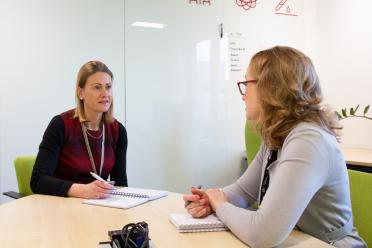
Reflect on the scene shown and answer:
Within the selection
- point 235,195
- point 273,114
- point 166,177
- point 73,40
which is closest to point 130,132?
point 166,177

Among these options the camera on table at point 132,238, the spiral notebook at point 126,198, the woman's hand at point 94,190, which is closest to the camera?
the camera on table at point 132,238

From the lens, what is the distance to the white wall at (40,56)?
277 cm

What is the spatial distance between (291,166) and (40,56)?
2.30 meters

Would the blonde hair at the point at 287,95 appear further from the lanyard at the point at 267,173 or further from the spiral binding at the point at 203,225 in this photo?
the spiral binding at the point at 203,225

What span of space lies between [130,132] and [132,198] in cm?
151

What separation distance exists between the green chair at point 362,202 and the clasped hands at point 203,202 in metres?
0.53

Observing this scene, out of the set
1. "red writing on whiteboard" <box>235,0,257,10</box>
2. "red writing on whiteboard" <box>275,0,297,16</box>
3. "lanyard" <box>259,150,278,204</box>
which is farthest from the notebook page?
"red writing on whiteboard" <box>275,0,297,16</box>

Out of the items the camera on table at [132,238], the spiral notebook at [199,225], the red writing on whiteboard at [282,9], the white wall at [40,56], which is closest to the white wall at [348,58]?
the red writing on whiteboard at [282,9]

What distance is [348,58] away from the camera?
12.0 ft

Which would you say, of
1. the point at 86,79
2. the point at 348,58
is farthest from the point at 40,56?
the point at 348,58

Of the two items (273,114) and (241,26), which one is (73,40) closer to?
(241,26)

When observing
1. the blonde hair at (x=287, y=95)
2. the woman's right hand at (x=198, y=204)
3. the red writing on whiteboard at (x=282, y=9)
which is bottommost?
the woman's right hand at (x=198, y=204)

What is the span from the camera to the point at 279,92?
50.7 inches

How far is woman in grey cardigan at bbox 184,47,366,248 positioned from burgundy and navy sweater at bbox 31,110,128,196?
87cm
